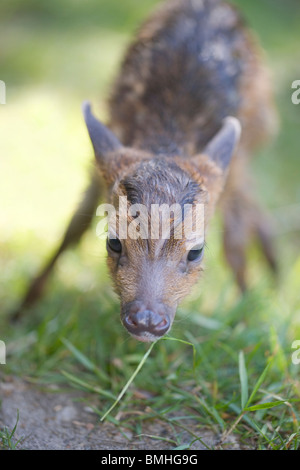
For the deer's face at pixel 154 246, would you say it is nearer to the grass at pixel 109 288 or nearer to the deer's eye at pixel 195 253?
the deer's eye at pixel 195 253

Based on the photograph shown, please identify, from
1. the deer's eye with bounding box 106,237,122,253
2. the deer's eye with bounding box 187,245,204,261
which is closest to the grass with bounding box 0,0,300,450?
the deer's eye with bounding box 187,245,204,261

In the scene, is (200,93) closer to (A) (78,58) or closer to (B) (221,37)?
(B) (221,37)

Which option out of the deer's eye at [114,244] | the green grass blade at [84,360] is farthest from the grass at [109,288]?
the deer's eye at [114,244]

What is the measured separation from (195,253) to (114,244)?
19.1 inches

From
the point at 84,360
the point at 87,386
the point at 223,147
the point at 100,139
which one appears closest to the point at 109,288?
the point at 84,360

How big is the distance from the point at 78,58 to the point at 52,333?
5.85m

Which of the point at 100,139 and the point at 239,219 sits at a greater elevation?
the point at 100,139

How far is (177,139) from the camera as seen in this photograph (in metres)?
4.34

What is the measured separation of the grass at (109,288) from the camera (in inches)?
151

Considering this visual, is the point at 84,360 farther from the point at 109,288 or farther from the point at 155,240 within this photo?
the point at 155,240

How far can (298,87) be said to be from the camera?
7.82 metres

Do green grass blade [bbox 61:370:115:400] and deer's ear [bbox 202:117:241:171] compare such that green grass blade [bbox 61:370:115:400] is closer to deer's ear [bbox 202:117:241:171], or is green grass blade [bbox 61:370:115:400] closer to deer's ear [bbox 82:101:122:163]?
deer's ear [bbox 82:101:122:163]

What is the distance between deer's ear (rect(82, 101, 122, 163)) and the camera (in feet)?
12.8

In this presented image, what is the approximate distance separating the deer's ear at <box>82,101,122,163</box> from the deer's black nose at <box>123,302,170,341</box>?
3.85 feet
